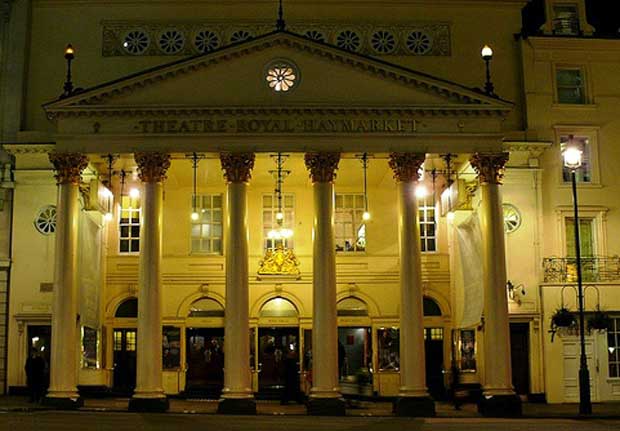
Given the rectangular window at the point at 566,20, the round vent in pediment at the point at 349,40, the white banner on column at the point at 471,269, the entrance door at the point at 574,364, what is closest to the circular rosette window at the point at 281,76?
the round vent in pediment at the point at 349,40

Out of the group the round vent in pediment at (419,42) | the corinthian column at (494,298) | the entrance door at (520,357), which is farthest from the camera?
the round vent in pediment at (419,42)

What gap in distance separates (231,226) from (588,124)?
1466 centimetres

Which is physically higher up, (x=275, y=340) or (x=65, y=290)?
(x=65, y=290)

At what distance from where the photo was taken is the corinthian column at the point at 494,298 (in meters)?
29.0

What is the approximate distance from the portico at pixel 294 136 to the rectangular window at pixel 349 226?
721cm

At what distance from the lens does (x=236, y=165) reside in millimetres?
29688

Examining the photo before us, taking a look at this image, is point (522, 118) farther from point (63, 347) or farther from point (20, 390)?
point (20, 390)

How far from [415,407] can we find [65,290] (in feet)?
37.5

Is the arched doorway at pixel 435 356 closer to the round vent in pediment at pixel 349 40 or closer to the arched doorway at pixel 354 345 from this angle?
the arched doorway at pixel 354 345

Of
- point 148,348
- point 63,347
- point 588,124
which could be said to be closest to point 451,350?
point 588,124

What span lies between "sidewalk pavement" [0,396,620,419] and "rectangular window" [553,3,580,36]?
14.0 m

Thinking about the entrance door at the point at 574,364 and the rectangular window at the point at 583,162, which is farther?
the rectangular window at the point at 583,162

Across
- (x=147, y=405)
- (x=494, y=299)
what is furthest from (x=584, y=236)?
(x=147, y=405)

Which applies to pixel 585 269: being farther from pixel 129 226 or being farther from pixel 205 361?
pixel 129 226
